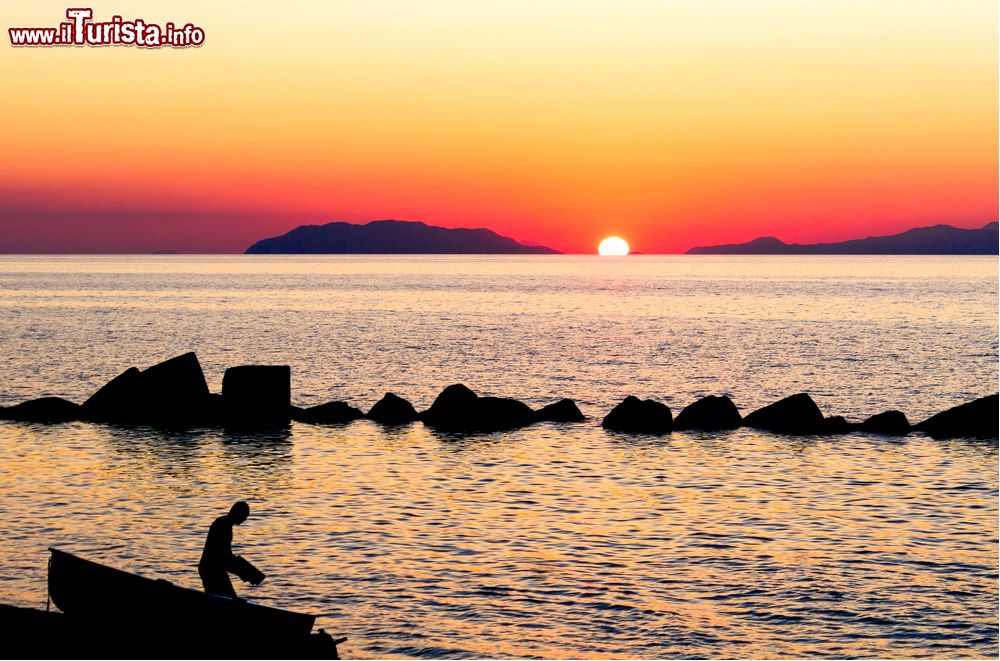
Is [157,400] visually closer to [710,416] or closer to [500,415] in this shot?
[500,415]

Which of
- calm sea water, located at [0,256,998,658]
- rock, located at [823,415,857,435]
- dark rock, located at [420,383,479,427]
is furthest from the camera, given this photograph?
dark rock, located at [420,383,479,427]

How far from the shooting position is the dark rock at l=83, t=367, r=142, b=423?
42.0 metres

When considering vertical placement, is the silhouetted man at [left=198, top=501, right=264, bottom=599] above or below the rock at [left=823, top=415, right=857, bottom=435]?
above

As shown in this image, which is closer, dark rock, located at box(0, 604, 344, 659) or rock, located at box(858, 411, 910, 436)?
dark rock, located at box(0, 604, 344, 659)

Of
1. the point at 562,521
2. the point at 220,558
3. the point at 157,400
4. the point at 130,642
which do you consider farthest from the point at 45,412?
the point at 130,642

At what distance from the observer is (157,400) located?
140 ft

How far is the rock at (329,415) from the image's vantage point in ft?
138

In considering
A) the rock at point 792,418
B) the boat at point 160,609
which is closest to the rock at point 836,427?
the rock at point 792,418

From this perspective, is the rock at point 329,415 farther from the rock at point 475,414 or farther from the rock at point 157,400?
the rock at point 157,400

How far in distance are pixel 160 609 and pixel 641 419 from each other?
2689 centimetres

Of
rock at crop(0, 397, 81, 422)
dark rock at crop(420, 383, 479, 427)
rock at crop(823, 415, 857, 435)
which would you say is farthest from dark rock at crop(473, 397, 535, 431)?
rock at crop(0, 397, 81, 422)

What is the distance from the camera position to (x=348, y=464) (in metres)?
32.9

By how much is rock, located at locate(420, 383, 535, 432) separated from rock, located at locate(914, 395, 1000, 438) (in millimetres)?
14977

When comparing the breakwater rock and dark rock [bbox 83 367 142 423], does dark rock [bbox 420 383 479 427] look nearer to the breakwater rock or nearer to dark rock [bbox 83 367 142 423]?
the breakwater rock
